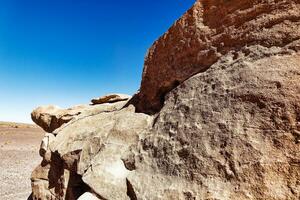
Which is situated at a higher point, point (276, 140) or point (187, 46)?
point (187, 46)

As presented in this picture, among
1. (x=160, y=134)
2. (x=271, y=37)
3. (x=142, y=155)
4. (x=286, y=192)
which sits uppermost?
(x=271, y=37)

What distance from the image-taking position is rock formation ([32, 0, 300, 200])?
4055 mm

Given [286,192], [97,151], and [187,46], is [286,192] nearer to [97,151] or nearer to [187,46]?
[187,46]

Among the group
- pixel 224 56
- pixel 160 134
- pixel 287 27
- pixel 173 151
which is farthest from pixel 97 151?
pixel 287 27

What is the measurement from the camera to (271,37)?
4797 millimetres

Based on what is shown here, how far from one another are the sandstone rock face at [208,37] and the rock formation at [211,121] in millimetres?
20

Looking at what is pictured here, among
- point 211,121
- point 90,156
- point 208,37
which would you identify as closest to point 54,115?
point 90,156

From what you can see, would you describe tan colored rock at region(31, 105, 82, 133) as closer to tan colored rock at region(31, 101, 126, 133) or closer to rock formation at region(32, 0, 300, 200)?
tan colored rock at region(31, 101, 126, 133)

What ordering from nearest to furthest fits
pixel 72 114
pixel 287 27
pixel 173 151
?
pixel 287 27 → pixel 173 151 → pixel 72 114

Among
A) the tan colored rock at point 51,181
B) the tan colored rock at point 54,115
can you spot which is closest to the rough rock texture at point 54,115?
the tan colored rock at point 54,115

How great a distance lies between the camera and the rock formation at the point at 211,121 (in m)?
4.05

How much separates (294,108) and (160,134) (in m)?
2.49

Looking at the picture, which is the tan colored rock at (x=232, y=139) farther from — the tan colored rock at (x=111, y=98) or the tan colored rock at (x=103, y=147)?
the tan colored rock at (x=111, y=98)

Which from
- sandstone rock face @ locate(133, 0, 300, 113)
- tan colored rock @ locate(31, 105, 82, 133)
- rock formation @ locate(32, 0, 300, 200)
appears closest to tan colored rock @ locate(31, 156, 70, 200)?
rock formation @ locate(32, 0, 300, 200)
